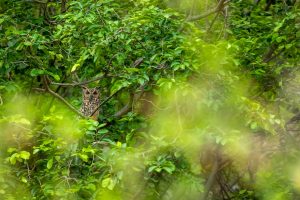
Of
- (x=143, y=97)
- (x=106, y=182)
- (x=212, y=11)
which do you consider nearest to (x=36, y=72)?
(x=106, y=182)

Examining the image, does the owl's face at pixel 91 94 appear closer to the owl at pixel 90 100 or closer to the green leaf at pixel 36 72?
the owl at pixel 90 100

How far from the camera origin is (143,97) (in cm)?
512

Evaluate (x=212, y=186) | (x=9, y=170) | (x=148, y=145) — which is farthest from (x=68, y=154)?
(x=212, y=186)

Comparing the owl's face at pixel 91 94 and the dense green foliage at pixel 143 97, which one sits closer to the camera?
the dense green foliage at pixel 143 97

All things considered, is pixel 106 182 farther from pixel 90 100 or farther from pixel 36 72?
pixel 90 100

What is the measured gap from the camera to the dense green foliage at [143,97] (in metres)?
3.77

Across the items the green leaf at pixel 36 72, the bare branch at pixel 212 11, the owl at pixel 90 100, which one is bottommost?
the owl at pixel 90 100

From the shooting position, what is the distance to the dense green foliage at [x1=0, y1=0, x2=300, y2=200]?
12.4 ft

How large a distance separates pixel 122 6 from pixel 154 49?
41.2 inches

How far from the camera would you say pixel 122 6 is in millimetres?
4898

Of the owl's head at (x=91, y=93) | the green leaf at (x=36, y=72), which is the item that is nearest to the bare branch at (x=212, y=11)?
the owl's head at (x=91, y=93)

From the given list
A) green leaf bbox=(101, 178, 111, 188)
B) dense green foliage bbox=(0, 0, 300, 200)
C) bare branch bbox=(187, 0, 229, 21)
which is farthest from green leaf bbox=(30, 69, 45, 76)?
bare branch bbox=(187, 0, 229, 21)

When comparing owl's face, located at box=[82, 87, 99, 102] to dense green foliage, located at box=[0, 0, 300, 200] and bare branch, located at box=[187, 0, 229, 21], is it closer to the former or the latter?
dense green foliage, located at box=[0, 0, 300, 200]

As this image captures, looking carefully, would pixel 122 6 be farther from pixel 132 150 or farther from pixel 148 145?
pixel 132 150
